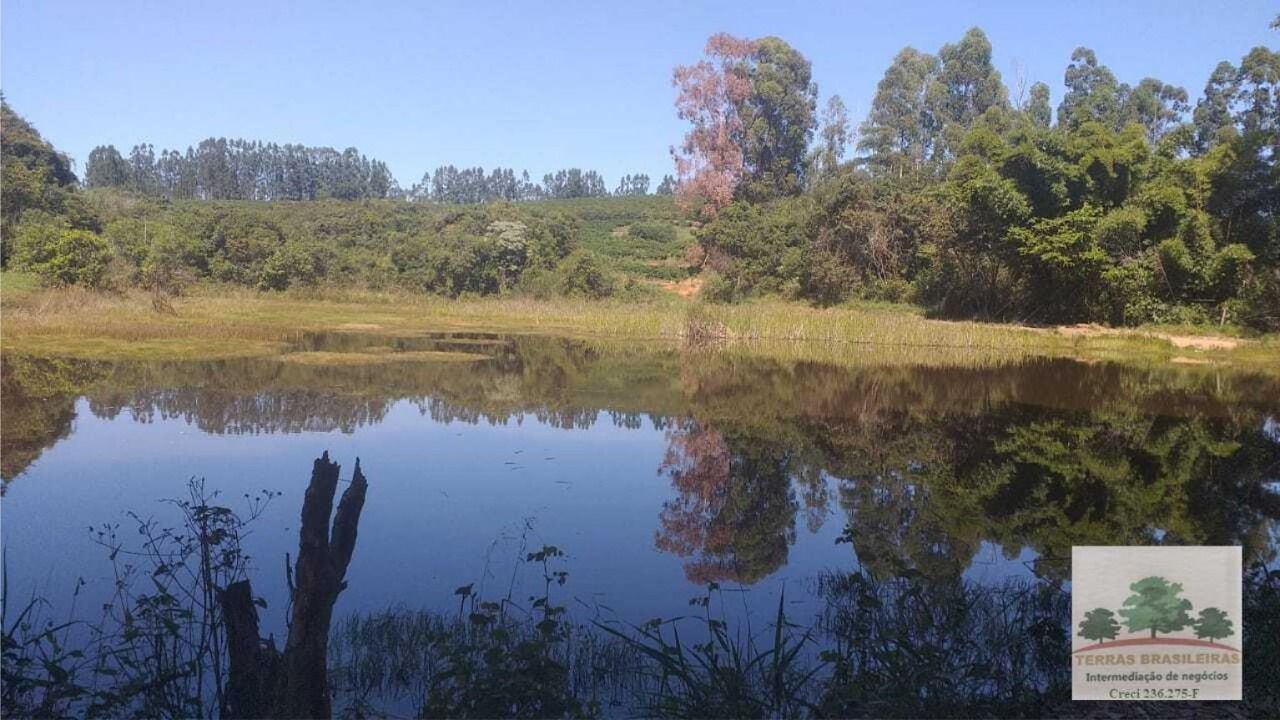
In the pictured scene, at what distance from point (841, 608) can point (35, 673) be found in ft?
13.8

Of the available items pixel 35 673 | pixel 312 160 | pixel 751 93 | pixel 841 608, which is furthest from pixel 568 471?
pixel 312 160

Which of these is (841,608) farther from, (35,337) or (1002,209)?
(1002,209)

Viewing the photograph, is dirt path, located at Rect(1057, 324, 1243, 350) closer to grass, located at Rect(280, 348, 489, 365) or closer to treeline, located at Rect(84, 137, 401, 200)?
grass, located at Rect(280, 348, 489, 365)

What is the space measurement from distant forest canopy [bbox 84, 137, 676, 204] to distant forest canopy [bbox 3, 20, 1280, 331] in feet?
113

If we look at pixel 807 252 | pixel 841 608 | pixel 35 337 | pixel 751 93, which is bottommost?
pixel 841 608

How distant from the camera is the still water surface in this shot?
6.32 meters

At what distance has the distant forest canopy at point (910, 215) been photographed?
24.7 meters

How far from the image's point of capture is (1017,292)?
29.5m

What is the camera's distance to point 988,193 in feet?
86.6

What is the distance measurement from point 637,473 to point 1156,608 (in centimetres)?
649

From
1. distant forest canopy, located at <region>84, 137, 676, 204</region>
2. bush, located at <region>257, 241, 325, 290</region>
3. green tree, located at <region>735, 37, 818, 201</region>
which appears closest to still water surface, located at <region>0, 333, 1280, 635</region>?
bush, located at <region>257, 241, 325, 290</region>

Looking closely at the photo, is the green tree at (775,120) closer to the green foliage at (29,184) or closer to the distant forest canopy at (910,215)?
the distant forest canopy at (910,215)

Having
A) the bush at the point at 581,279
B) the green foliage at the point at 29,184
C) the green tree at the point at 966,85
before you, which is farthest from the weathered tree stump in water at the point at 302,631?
the green tree at the point at 966,85

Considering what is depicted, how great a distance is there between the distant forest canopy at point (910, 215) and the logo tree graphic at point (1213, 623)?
77.5ft
